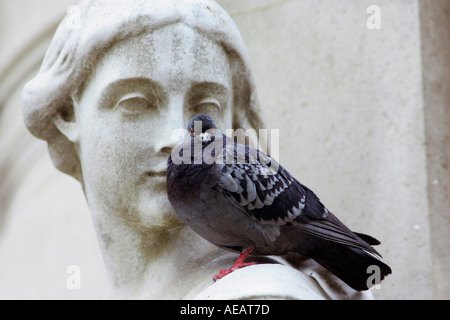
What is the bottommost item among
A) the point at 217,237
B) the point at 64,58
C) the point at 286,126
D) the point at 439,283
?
the point at 439,283

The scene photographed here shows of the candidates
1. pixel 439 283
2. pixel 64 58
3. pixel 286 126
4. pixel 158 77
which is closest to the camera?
pixel 158 77

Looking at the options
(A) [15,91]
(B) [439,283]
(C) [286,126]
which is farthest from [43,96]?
(A) [15,91]

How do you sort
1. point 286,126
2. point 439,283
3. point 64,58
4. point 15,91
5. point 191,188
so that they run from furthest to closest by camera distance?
1. point 15,91
2. point 286,126
3. point 439,283
4. point 64,58
5. point 191,188

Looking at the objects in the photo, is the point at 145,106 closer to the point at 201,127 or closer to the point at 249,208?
the point at 201,127

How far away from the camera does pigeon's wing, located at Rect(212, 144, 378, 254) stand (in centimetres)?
184

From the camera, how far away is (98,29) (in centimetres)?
203

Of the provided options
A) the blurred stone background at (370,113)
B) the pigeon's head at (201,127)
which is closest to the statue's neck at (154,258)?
the pigeon's head at (201,127)

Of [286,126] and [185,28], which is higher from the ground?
[185,28]

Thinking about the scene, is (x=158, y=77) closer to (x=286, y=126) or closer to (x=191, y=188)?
(x=191, y=188)

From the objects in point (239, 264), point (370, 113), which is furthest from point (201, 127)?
point (370, 113)

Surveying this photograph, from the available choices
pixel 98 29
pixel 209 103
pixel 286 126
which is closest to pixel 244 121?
pixel 209 103

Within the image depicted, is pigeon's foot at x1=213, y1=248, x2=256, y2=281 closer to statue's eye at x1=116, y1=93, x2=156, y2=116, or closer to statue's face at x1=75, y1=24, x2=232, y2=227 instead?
statue's face at x1=75, y1=24, x2=232, y2=227

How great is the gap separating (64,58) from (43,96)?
0.37 feet

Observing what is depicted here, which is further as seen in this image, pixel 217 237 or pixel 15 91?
pixel 15 91
